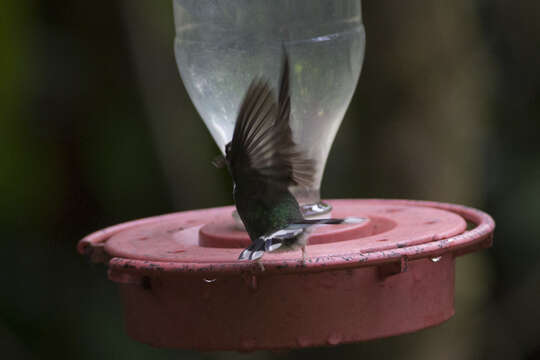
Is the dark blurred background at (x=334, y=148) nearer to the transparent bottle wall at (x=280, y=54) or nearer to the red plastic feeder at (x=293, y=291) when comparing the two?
the transparent bottle wall at (x=280, y=54)

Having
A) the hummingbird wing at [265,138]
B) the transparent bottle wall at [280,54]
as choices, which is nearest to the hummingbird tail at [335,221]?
the hummingbird wing at [265,138]

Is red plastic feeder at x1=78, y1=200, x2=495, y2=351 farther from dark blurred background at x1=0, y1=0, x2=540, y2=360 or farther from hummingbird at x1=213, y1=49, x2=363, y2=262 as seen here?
dark blurred background at x1=0, y1=0, x2=540, y2=360

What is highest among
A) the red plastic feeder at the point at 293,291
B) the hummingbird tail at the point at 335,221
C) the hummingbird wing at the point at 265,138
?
the hummingbird wing at the point at 265,138

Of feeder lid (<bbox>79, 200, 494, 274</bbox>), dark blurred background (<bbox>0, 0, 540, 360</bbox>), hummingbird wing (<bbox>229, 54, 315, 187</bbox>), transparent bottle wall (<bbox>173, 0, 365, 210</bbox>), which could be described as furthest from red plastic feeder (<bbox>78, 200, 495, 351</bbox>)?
dark blurred background (<bbox>0, 0, 540, 360</bbox>)

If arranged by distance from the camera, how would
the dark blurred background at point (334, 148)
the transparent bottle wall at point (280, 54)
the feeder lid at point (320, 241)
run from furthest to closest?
1. the dark blurred background at point (334, 148)
2. the transparent bottle wall at point (280, 54)
3. the feeder lid at point (320, 241)

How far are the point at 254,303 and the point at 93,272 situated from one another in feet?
4.97

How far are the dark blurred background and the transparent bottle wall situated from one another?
833 mm

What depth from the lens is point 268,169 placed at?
1.10 m

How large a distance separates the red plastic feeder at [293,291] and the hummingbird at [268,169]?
0.04 meters

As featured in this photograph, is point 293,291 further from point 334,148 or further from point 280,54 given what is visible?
point 334,148

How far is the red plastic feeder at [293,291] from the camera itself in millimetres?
985

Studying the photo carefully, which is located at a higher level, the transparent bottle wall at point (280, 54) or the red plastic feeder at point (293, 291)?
the transparent bottle wall at point (280, 54)

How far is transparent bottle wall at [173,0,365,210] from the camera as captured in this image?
1.37m

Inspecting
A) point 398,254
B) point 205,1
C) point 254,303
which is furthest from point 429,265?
point 205,1
